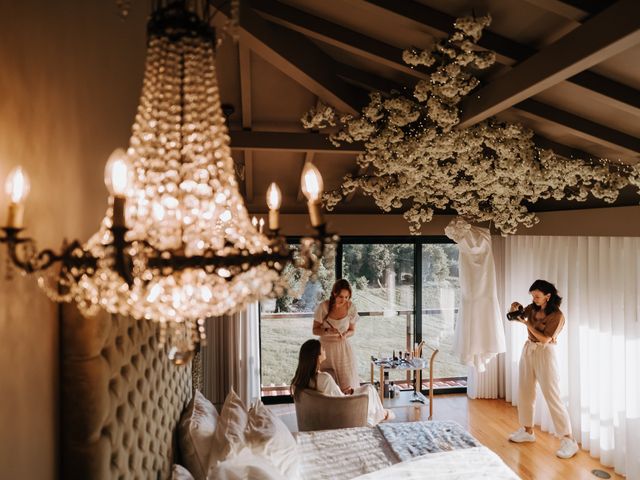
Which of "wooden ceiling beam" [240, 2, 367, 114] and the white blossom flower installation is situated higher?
"wooden ceiling beam" [240, 2, 367, 114]

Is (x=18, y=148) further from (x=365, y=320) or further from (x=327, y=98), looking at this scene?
(x=365, y=320)

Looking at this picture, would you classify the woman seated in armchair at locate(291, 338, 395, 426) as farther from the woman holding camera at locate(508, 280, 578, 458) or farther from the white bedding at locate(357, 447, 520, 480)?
the woman holding camera at locate(508, 280, 578, 458)

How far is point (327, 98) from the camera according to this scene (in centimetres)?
368

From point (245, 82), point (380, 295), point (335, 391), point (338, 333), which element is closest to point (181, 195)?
point (245, 82)

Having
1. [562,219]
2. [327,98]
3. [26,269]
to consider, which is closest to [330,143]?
[327,98]

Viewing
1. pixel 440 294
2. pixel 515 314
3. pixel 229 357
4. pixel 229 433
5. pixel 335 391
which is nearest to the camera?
pixel 229 433

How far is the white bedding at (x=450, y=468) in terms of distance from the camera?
291 centimetres

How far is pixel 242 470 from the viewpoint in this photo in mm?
2461

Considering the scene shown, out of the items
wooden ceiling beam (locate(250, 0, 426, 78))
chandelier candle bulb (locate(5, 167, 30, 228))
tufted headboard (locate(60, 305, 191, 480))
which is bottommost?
tufted headboard (locate(60, 305, 191, 480))

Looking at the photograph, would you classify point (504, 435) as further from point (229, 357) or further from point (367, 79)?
point (367, 79)

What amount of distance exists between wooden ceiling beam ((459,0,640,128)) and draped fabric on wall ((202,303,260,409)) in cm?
400

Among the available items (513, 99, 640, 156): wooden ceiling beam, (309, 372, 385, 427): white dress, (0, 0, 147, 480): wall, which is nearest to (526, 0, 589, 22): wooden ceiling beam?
(513, 99, 640, 156): wooden ceiling beam

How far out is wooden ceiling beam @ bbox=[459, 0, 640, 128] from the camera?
6.06 feet

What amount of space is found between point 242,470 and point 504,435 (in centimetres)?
382
